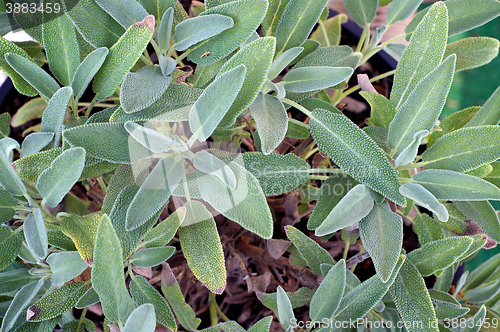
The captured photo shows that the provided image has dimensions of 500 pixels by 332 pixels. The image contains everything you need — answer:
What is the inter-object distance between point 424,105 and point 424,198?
98 millimetres

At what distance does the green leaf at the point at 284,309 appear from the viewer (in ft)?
1.37

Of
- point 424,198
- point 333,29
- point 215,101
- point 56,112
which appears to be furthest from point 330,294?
point 333,29

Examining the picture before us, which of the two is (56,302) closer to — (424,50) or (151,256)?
(151,256)

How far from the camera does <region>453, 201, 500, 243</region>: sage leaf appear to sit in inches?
17.5

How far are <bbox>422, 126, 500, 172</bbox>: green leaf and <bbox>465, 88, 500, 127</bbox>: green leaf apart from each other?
2.4 inches

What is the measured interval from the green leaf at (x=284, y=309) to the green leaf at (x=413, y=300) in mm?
126

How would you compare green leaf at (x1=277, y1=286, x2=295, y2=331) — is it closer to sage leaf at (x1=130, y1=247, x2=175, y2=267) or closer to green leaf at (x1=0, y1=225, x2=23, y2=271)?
sage leaf at (x1=130, y1=247, x2=175, y2=267)

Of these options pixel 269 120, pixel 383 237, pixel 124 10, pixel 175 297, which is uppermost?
pixel 124 10

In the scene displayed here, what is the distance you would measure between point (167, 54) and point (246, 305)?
469 millimetres

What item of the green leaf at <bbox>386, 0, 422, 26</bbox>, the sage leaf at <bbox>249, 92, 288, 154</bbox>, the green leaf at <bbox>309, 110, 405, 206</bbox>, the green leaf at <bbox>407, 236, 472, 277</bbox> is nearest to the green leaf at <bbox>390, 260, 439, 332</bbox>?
the green leaf at <bbox>407, 236, 472, 277</bbox>

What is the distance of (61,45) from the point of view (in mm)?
415

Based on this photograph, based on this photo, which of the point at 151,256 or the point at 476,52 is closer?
the point at 151,256

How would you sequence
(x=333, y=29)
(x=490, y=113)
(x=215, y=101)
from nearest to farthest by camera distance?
(x=215, y=101)
(x=490, y=113)
(x=333, y=29)

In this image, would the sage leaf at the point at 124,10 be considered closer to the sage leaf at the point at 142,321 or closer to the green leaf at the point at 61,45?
the green leaf at the point at 61,45
